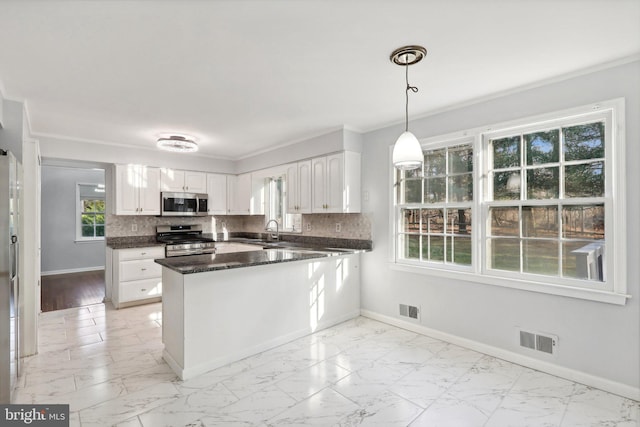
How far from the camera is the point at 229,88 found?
274 cm

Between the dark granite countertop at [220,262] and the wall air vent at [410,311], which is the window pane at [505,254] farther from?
the dark granite countertop at [220,262]

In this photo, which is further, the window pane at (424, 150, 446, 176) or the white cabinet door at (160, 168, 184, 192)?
the white cabinet door at (160, 168, 184, 192)

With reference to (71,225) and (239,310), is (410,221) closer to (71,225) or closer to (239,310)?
(239,310)

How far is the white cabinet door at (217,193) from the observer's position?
18.6ft

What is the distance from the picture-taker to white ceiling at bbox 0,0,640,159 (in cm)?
172

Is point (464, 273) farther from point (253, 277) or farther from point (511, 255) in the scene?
point (253, 277)

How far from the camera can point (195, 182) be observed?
18.0ft

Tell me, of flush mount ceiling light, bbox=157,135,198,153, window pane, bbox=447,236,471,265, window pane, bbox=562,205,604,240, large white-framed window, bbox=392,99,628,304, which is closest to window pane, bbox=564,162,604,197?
large white-framed window, bbox=392,99,628,304

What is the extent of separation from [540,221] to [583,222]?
0.30m

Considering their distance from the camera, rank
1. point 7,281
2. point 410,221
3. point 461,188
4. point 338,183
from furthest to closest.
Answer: point 338,183 < point 410,221 < point 461,188 < point 7,281

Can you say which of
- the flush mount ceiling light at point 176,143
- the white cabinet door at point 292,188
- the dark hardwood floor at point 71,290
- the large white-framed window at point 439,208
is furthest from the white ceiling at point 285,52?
the dark hardwood floor at point 71,290

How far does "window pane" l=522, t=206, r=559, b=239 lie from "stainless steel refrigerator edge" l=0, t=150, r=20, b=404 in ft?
12.5

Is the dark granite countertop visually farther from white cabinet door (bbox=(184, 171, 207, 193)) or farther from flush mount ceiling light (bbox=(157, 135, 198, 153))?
white cabinet door (bbox=(184, 171, 207, 193))

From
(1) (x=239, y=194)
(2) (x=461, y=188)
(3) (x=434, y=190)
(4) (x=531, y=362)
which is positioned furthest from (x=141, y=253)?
(4) (x=531, y=362)
